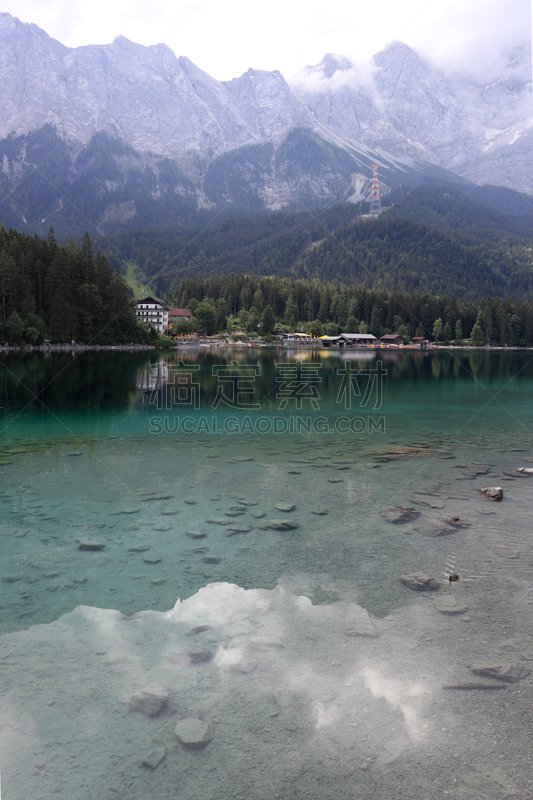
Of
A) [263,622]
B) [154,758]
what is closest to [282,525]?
[263,622]

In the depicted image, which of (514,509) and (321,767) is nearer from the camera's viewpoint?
(321,767)

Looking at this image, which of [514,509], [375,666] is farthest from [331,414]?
[375,666]

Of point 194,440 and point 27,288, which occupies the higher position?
point 27,288

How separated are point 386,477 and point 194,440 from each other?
10806 mm

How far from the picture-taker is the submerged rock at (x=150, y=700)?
6547mm

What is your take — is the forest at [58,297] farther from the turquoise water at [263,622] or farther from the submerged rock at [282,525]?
the submerged rock at [282,525]

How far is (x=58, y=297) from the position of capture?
349 feet

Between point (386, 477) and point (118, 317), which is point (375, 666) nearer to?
point (386, 477)

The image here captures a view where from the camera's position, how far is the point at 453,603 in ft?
30.9

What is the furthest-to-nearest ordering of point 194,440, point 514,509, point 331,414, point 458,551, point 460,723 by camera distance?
1. point 331,414
2. point 194,440
3. point 514,509
4. point 458,551
5. point 460,723

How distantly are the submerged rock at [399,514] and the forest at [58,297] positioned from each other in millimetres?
95362

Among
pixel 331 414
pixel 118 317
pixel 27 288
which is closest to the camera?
pixel 331 414

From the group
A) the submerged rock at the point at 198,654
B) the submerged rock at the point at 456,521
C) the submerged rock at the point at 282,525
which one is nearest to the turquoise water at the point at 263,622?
the submerged rock at the point at 198,654

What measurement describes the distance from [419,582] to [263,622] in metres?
3.65
